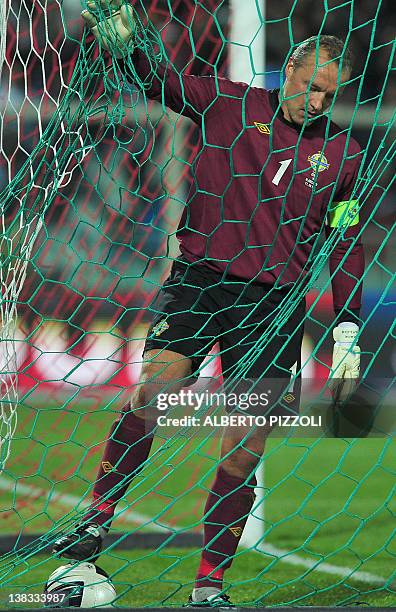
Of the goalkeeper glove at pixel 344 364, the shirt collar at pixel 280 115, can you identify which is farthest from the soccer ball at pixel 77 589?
the shirt collar at pixel 280 115

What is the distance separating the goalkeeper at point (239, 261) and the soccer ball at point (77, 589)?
0.24 feet

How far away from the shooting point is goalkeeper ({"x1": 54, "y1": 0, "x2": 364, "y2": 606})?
2.51 meters

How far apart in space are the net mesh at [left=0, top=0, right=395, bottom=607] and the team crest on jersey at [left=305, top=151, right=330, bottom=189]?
98mm

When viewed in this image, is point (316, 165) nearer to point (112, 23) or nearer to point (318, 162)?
point (318, 162)

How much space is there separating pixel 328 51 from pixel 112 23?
0.54 meters

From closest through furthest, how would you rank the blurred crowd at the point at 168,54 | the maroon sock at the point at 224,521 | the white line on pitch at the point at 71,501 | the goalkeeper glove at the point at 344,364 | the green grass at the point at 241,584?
the maroon sock at the point at 224,521 < the goalkeeper glove at the point at 344,364 < the green grass at the point at 241,584 < the blurred crowd at the point at 168,54 < the white line on pitch at the point at 71,501

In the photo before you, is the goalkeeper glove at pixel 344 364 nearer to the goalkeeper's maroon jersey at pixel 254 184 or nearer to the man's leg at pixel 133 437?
the goalkeeper's maroon jersey at pixel 254 184

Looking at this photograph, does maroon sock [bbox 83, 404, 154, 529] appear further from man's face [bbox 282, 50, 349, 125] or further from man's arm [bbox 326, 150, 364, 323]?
man's face [bbox 282, 50, 349, 125]

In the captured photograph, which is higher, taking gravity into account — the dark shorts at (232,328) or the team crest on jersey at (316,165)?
the team crest on jersey at (316,165)

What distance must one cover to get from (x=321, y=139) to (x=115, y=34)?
2.12ft

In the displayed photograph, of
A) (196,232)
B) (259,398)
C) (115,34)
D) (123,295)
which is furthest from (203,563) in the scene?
(123,295)

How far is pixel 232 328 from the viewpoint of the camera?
2.59 metres

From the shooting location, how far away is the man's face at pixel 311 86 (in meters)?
2.40

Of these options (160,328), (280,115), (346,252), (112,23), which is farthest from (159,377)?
(112,23)
